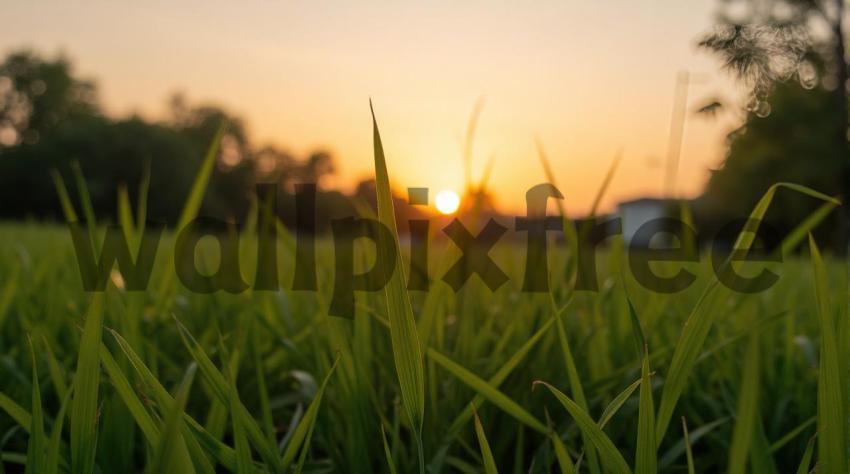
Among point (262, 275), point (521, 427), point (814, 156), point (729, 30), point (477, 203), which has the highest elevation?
point (814, 156)

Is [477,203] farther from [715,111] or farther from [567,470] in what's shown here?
[567,470]

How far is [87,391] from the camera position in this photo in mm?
485

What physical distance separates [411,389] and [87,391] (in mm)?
245

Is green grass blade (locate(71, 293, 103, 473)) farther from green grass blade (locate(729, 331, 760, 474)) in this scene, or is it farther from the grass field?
green grass blade (locate(729, 331, 760, 474))

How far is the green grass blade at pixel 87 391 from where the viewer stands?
47 cm

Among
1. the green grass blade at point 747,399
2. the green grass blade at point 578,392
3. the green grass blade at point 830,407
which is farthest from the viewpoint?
the green grass blade at point 578,392

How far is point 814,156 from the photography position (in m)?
12.4

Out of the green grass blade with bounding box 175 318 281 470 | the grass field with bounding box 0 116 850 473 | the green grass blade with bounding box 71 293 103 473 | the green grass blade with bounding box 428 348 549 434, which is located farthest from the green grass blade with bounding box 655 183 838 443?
the green grass blade with bounding box 71 293 103 473

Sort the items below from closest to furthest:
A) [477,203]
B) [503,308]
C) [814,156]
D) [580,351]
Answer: [580,351] < [477,203] < [503,308] < [814,156]

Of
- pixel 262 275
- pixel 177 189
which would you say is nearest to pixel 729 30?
pixel 262 275

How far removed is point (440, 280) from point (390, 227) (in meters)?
0.33

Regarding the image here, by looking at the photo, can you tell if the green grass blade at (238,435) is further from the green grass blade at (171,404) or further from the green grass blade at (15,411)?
the green grass blade at (15,411)

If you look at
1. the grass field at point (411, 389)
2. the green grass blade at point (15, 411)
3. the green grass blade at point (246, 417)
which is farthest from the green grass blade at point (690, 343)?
the green grass blade at point (15, 411)

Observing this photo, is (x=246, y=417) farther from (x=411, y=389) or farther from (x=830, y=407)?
(x=830, y=407)
